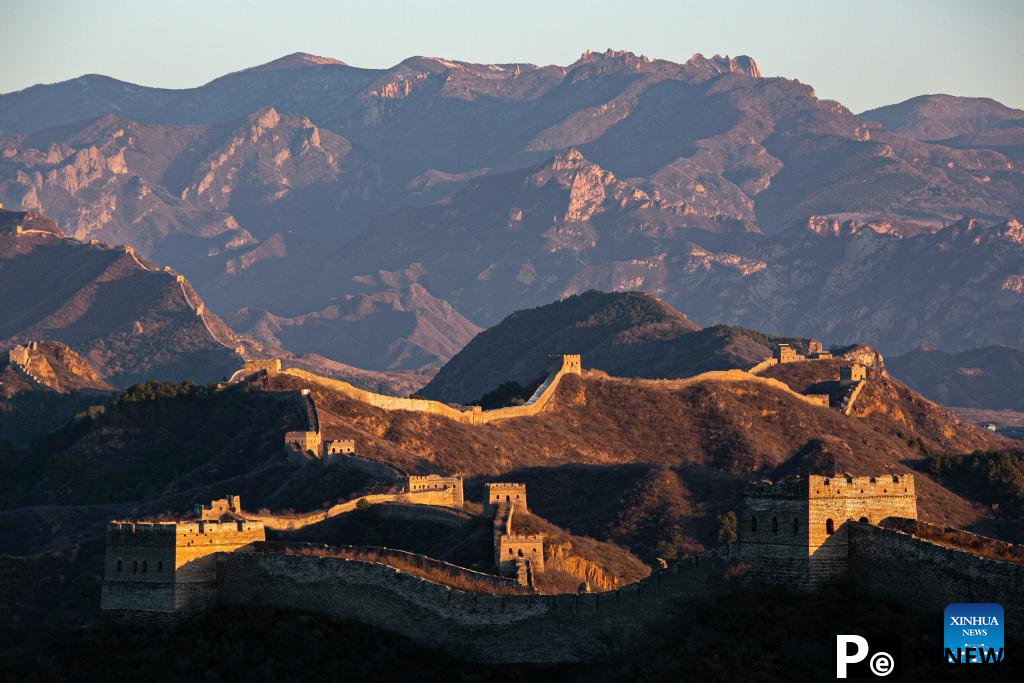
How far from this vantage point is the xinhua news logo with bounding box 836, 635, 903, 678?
58750 mm

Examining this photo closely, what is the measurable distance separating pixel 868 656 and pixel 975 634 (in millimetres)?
3125

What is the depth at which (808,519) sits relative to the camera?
211 feet

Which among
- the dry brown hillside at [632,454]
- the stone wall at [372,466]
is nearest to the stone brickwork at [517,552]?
the stone wall at [372,466]

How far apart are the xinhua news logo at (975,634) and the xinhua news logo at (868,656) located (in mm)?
1328

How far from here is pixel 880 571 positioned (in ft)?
209

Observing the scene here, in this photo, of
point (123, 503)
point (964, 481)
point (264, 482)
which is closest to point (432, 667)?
point (264, 482)

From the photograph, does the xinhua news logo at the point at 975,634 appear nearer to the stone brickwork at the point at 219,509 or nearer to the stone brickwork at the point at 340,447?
the stone brickwork at the point at 219,509

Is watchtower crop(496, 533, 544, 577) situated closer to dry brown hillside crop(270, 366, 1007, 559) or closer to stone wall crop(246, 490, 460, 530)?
stone wall crop(246, 490, 460, 530)

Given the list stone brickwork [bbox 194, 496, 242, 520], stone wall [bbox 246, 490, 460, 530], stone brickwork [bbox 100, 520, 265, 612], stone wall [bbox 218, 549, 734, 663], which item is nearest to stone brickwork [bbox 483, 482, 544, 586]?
stone wall [bbox 218, 549, 734, 663]

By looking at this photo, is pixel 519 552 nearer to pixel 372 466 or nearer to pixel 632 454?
pixel 372 466

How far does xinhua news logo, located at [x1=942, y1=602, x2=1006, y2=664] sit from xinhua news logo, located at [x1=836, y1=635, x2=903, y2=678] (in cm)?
133

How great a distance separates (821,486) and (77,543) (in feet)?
240

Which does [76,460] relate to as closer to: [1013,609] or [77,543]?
[77,543]

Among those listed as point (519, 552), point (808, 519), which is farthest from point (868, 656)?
point (519, 552)
